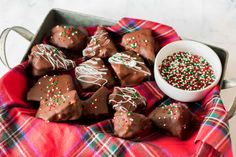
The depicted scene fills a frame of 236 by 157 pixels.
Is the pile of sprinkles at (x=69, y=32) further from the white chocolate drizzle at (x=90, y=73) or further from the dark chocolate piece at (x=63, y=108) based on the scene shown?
the dark chocolate piece at (x=63, y=108)

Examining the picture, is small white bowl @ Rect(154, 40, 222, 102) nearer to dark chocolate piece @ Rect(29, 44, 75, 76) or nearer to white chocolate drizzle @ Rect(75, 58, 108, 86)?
white chocolate drizzle @ Rect(75, 58, 108, 86)

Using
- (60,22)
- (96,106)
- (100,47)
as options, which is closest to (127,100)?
(96,106)

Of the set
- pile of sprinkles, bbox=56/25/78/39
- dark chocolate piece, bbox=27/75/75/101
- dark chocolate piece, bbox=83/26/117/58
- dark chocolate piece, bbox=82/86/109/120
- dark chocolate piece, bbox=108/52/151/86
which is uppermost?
pile of sprinkles, bbox=56/25/78/39

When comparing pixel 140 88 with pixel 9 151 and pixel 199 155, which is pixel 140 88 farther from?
pixel 9 151

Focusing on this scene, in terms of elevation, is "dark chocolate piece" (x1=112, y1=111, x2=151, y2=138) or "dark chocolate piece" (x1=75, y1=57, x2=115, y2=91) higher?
"dark chocolate piece" (x1=75, y1=57, x2=115, y2=91)

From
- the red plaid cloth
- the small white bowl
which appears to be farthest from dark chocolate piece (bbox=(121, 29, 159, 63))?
the red plaid cloth

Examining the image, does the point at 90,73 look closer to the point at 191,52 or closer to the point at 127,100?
the point at 127,100
